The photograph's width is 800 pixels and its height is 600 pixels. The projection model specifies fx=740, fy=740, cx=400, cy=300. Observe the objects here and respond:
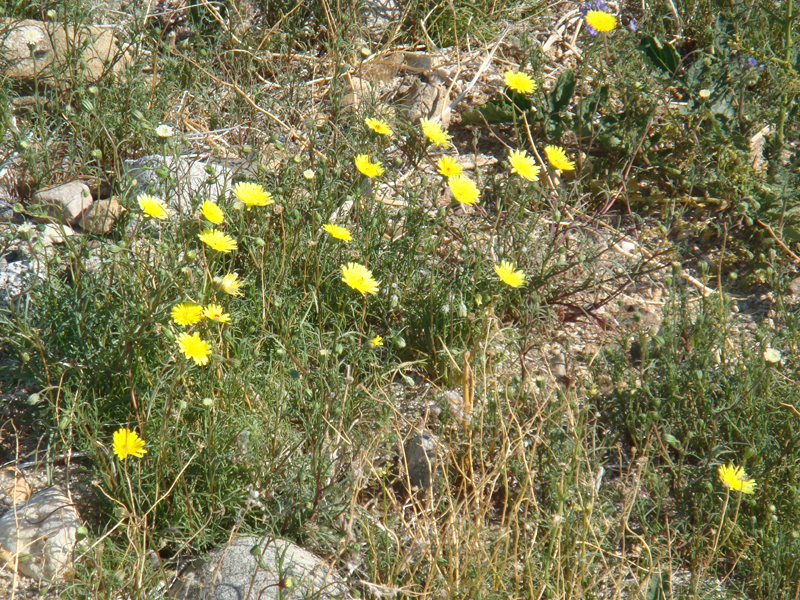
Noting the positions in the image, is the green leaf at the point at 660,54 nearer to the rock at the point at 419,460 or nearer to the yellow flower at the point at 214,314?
the rock at the point at 419,460

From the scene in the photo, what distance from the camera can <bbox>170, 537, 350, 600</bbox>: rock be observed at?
Result: 181 cm

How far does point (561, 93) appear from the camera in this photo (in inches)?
137

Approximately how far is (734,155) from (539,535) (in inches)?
80.1

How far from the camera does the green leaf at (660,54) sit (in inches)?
132

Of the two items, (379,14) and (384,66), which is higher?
(379,14)

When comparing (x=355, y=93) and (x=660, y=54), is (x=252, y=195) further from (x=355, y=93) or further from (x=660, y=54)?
(x=660, y=54)

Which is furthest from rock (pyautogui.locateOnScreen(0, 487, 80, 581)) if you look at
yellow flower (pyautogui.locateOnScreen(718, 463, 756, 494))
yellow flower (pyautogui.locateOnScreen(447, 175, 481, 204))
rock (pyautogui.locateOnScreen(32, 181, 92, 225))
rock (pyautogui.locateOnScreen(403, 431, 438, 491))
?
yellow flower (pyautogui.locateOnScreen(718, 463, 756, 494))

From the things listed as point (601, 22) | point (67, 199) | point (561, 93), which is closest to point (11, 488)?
point (67, 199)

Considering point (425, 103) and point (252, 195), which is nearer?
point (252, 195)

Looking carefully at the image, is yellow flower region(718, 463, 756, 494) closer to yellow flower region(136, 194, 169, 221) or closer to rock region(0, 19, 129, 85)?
yellow flower region(136, 194, 169, 221)

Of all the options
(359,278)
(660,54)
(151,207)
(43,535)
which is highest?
(660,54)

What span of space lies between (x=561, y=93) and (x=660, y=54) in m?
0.47

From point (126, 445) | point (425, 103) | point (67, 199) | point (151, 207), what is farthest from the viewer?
point (425, 103)

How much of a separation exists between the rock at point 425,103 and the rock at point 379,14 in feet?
1.67
